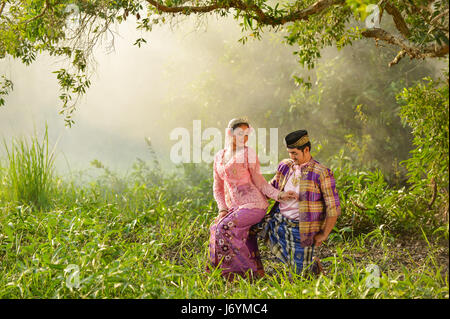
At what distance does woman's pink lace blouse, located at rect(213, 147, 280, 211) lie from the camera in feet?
12.0

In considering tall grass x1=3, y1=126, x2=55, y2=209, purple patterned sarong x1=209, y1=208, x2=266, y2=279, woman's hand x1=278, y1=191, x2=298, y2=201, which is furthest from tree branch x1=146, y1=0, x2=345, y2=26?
tall grass x1=3, y1=126, x2=55, y2=209

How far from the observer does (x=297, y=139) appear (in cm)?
346

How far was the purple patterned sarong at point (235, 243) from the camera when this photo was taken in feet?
12.0

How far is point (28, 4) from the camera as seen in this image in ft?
13.2

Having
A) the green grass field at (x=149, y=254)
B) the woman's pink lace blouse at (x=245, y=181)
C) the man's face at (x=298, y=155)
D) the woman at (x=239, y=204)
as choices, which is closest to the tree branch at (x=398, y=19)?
the man's face at (x=298, y=155)

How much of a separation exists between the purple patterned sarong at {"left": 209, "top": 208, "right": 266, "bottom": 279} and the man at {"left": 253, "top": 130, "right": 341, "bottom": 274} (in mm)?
207

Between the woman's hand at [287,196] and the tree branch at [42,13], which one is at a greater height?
the tree branch at [42,13]

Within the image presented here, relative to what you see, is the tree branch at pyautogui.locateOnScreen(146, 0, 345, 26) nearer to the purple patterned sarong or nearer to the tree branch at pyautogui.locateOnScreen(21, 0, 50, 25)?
the tree branch at pyautogui.locateOnScreen(21, 0, 50, 25)

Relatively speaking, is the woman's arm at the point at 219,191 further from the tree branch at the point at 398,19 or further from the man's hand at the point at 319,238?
the tree branch at the point at 398,19

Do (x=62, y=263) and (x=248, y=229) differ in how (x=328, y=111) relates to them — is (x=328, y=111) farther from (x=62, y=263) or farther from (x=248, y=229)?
(x=62, y=263)

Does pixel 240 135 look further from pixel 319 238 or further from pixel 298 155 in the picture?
pixel 319 238

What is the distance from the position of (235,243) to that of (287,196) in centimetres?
57

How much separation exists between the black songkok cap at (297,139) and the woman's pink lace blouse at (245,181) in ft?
1.10
